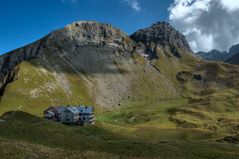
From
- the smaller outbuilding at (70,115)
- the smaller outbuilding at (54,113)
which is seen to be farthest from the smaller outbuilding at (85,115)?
the smaller outbuilding at (54,113)

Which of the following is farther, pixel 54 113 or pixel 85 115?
pixel 85 115

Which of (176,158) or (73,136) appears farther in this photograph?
(73,136)

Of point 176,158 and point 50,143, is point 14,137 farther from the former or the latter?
point 176,158

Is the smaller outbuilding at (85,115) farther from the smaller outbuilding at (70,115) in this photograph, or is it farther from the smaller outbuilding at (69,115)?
the smaller outbuilding at (69,115)

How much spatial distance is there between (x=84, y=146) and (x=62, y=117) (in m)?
92.9

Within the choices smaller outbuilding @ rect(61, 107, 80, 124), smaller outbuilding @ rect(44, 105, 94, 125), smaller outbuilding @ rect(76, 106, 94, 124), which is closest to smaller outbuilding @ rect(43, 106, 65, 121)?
smaller outbuilding @ rect(44, 105, 94, 125)

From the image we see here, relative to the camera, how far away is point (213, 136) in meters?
174

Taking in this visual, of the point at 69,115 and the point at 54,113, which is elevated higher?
the point at 54,113

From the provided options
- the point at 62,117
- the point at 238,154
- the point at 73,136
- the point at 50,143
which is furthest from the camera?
the point at 62,117

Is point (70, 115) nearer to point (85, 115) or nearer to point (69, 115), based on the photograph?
point (69, 115)

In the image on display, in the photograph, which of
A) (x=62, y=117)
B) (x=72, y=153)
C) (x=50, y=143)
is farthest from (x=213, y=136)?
(x=72, y=153)

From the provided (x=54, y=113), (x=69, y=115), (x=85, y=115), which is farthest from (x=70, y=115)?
(x=85, y=115)

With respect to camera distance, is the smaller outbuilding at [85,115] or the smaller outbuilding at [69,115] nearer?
the smaller outbuilding at [69,115]

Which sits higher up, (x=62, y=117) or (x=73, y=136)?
(x=62, y=117)
